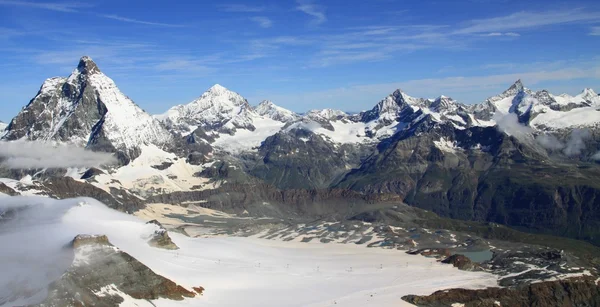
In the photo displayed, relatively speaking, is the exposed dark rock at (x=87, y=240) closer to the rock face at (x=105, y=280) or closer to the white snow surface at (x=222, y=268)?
the rock face at (x=105, y=280)

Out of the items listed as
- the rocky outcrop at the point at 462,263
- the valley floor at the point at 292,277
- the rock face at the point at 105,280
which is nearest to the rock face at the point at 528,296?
the valley floor at the point at 292,277

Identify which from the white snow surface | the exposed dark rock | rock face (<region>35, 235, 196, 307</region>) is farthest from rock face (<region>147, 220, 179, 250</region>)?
rock face (<region>35, 235, 196, 307</region>)

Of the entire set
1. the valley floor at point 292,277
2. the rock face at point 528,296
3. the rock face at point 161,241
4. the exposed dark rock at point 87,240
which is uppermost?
the exposed dark rock at point 87,240

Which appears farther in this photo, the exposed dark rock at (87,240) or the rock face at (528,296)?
the rock face at (528,296)

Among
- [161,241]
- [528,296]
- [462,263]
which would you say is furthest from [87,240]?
[462,263]

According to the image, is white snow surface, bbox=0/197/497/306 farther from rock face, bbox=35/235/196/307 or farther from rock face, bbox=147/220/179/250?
rock face, bbox=147/220/179/250
